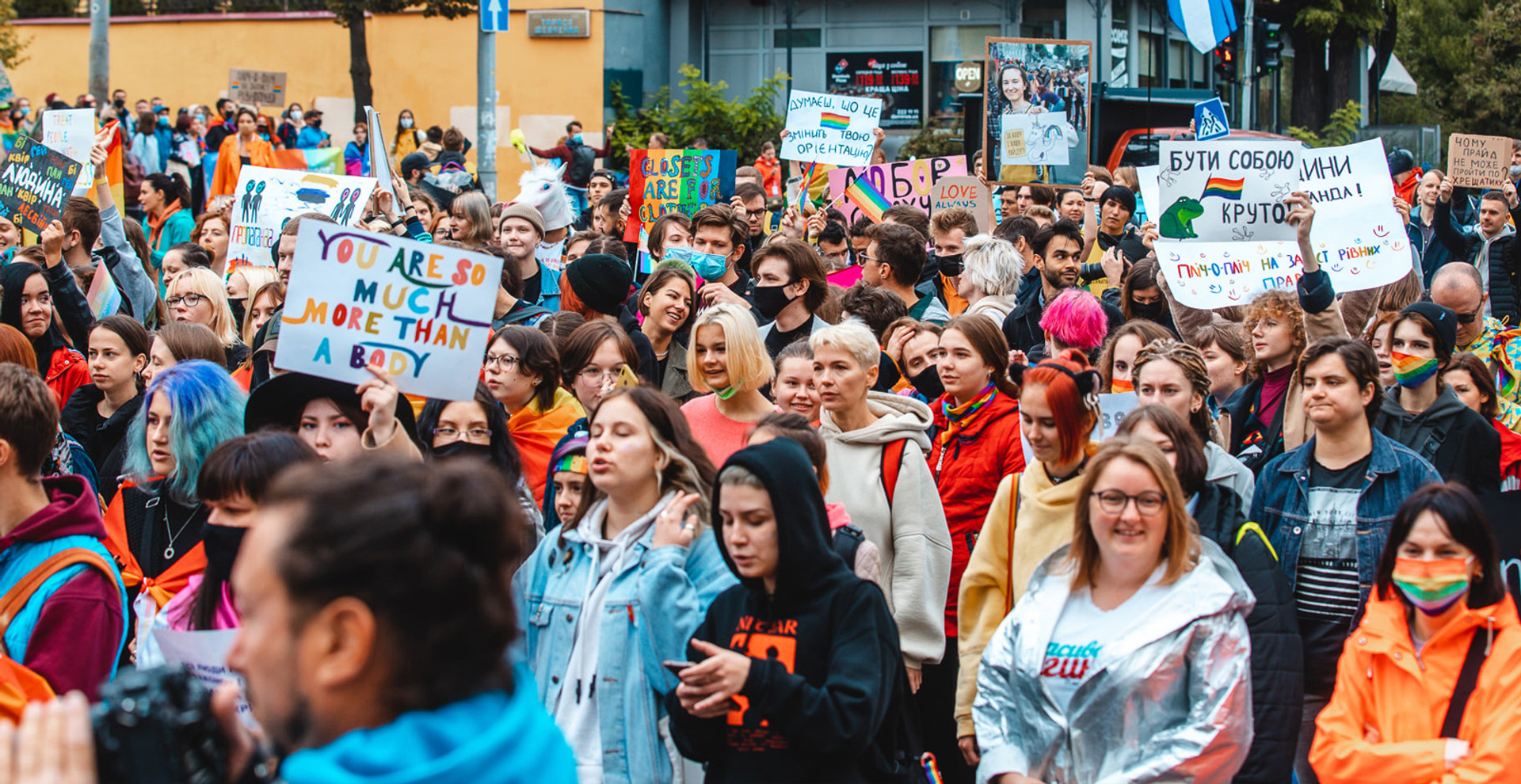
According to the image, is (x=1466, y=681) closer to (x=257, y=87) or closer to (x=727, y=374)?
(x=727, y=374)

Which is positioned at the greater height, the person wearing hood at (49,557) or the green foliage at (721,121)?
the green foliage at (721,121)

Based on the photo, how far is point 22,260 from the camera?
762cm

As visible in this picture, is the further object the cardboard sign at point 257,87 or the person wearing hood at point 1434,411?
the cardboard sign at point 257,87

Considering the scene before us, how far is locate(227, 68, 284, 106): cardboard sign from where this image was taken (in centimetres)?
2358

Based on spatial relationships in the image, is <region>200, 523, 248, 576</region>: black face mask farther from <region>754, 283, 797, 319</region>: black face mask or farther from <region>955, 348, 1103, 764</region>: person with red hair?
<region>754, 283, 797, 319</region>: black face mask

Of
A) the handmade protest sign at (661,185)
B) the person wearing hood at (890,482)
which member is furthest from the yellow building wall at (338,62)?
the person wearing hood at (890,482)

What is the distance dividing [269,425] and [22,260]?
3662 millimetres

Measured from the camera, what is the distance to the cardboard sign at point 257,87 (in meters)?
23.6

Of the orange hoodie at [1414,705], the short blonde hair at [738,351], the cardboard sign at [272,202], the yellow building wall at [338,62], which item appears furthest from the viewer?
the yellow building wall at [338,62]

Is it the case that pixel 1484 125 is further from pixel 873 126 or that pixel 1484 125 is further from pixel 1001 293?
pixel 1001 293

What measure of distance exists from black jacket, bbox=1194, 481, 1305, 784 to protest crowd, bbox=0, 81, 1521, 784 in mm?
11

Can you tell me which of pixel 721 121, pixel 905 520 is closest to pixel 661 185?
pixel 905 520

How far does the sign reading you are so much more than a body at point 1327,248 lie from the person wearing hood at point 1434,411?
1.72m

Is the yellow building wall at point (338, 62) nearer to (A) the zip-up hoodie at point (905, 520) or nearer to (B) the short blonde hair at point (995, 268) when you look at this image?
(B) the short blonde hair at point (995, 268)
